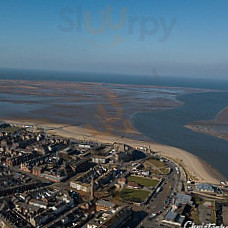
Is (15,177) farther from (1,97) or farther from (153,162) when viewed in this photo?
(1,97)

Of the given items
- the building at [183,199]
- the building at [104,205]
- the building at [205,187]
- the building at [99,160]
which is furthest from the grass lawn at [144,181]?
→ the building at [104,205]

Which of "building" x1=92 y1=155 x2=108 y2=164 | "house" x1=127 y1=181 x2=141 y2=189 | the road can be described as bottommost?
the road

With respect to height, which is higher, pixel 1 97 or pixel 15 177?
pixel 1 97

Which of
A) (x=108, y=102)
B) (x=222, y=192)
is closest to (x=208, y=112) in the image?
(x=108, y=102)

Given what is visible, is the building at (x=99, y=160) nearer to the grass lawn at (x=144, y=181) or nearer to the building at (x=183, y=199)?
the grass lawn at (x=144, y=181)

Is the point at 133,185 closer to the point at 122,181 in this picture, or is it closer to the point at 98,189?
the point at 122,181

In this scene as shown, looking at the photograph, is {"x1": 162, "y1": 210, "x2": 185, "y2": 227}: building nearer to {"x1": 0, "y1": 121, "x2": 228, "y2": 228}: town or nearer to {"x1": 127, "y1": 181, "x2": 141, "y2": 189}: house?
{"x1": 0, "y1": 121, "x2": 228, "y2": 228}: town

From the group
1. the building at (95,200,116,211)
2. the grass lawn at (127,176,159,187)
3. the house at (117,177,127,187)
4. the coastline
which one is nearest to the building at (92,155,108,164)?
the grass lawn at (127,176,159,187)
